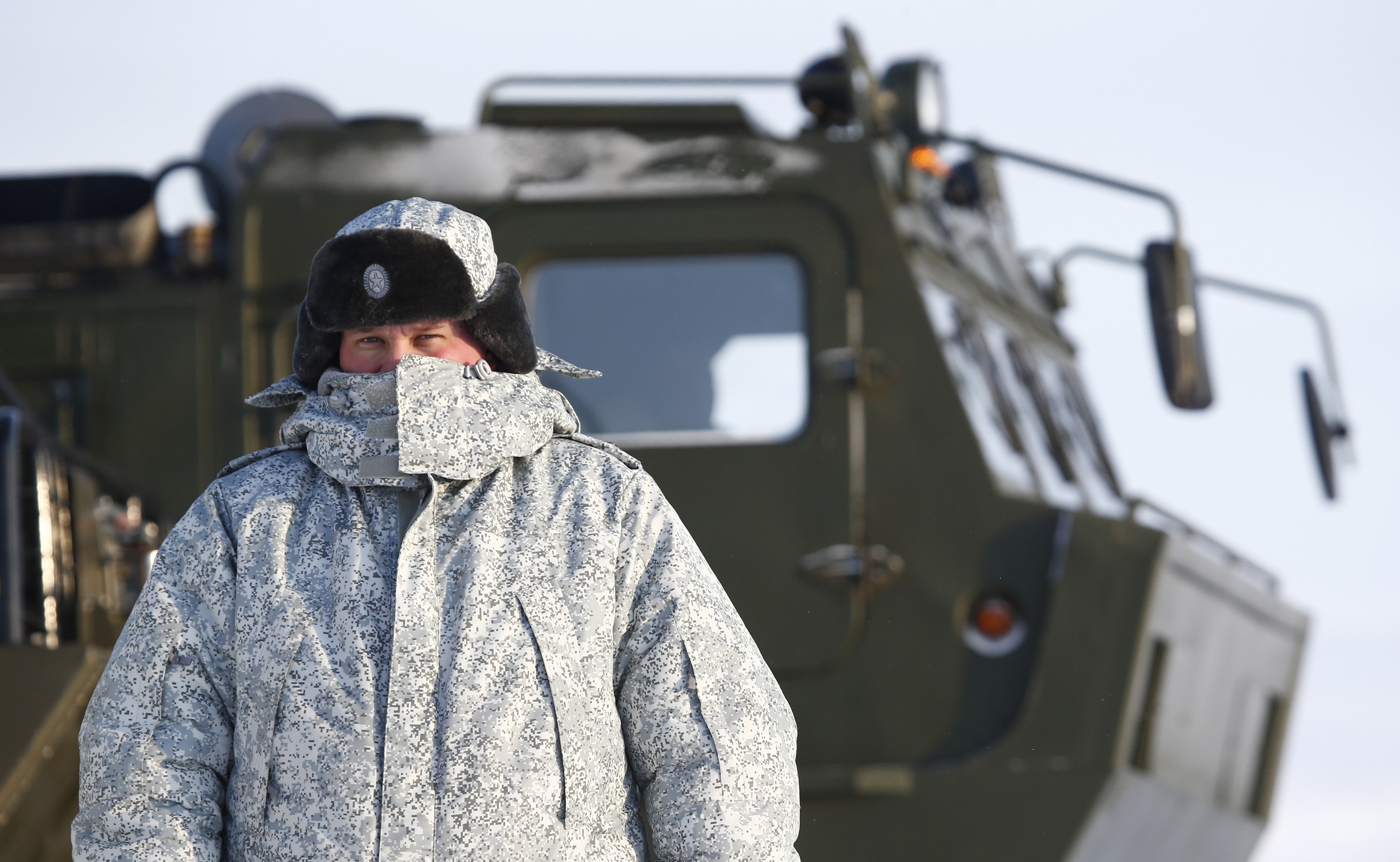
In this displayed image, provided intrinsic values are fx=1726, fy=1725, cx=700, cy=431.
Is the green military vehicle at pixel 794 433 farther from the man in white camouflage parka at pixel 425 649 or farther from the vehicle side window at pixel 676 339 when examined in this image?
the man in white camouflage parka at pixel 425 649

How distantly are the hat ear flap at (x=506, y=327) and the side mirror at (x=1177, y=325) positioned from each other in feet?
7.47

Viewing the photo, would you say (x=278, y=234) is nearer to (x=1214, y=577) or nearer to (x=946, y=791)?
(x=946, y=791)

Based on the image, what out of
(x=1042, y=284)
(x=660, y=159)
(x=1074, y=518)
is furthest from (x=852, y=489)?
(x=1042, y=284)

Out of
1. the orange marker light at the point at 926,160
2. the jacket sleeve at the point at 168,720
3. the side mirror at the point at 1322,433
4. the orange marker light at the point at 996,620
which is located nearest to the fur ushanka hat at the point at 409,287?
the jacket sleeve at the point at 168,720

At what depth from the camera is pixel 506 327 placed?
80.2 inches

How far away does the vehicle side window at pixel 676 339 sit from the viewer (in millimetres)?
4254

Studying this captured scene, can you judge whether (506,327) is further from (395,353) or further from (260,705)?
(260,705)

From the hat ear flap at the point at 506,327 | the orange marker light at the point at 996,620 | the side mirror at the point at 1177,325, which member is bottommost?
the orange marker light at the point at 996,620

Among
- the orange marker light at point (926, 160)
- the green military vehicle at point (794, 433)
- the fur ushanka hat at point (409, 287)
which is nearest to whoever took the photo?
the fur ushanka hat at point (409, 287)

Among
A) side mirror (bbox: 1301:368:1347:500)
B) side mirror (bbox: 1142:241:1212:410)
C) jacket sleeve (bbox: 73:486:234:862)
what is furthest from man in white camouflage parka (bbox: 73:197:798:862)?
side mirror (bbox: 1301:368:1347:500)

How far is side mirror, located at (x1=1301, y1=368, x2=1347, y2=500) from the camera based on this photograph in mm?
4777

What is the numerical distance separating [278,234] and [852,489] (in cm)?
160

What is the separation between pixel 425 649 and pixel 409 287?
422mm

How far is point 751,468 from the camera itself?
13.7 feet
